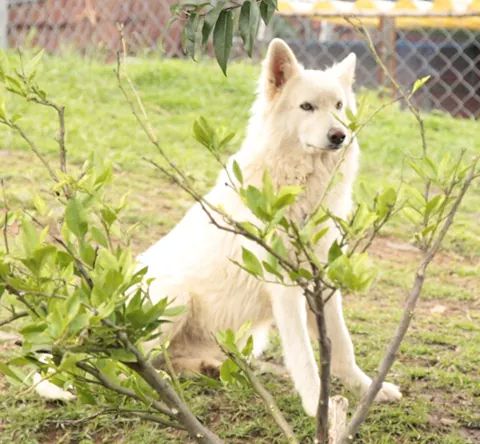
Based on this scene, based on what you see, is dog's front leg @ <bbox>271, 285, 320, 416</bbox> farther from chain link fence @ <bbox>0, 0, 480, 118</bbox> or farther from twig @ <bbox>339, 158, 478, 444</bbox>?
chain link fence @ <bbox>0, 0, 480, 118</bbox>

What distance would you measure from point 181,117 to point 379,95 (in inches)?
77.7

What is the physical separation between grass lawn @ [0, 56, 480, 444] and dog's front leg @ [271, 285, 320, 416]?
0.08m

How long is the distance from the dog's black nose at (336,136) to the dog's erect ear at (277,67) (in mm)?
→ 290

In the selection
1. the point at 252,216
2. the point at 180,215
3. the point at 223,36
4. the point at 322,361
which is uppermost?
the point at 223,36

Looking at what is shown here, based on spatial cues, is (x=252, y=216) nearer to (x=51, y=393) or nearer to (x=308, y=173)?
(x=308, y=173)

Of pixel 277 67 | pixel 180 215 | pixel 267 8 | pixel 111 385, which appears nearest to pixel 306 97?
pixel 277 67

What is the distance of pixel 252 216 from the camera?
3404mm

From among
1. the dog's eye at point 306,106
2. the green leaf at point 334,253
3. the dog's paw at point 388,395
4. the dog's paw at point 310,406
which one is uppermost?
the green leaf at point 334,253

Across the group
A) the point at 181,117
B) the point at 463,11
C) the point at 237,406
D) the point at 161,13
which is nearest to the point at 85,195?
the point at 237,406

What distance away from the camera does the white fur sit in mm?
Answer: 3467

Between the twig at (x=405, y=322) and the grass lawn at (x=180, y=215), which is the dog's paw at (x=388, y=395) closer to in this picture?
the grass lawn at (x=180, y=215)

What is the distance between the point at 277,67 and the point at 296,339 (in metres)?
0.99

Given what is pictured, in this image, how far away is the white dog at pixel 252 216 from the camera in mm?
3465

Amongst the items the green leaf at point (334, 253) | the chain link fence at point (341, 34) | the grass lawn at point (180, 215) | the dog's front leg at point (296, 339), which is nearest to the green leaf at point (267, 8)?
the grass lawn at point (180, 215)
